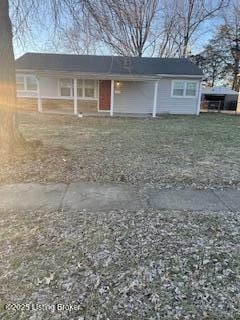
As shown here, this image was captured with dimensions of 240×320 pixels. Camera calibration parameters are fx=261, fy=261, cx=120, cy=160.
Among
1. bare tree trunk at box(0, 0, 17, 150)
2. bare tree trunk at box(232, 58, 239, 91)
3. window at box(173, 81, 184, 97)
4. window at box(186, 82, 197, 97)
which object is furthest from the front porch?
bare tree trunk at box(232, 58, 239, 91)

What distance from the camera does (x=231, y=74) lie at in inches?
1494

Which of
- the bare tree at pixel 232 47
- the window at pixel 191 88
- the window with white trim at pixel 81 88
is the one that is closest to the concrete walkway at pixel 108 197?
the window with white trim at pixel 81 88

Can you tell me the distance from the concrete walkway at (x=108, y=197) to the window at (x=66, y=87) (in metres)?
13.8

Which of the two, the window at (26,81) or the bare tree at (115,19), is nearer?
the bare tree at (115,19)

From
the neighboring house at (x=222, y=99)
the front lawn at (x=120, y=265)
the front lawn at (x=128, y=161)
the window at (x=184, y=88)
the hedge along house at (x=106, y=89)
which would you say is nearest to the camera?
the front lawn at (x=120, y=265)

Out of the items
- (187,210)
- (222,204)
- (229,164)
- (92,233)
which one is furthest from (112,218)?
(229,164)

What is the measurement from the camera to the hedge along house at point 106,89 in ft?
56.1

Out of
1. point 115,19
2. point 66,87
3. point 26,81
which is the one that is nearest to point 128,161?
point 115,19

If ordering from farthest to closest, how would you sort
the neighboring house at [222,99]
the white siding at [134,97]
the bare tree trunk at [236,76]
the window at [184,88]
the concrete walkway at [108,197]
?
the bare tree trunk at [236,76] → the neighboring house at [222,99] → the window at [184,88] → the white siding at [134,97] → the concrete walkway at [108,197]

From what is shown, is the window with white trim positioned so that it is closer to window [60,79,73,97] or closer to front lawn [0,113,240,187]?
window [60,79,73,97]

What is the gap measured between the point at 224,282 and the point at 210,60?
40.6m

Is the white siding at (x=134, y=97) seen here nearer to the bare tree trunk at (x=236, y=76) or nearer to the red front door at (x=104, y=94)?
the red front door at (x=104, y=94)

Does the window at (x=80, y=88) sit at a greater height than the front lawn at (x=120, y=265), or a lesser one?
greater

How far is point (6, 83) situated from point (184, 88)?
14086 millimetres
